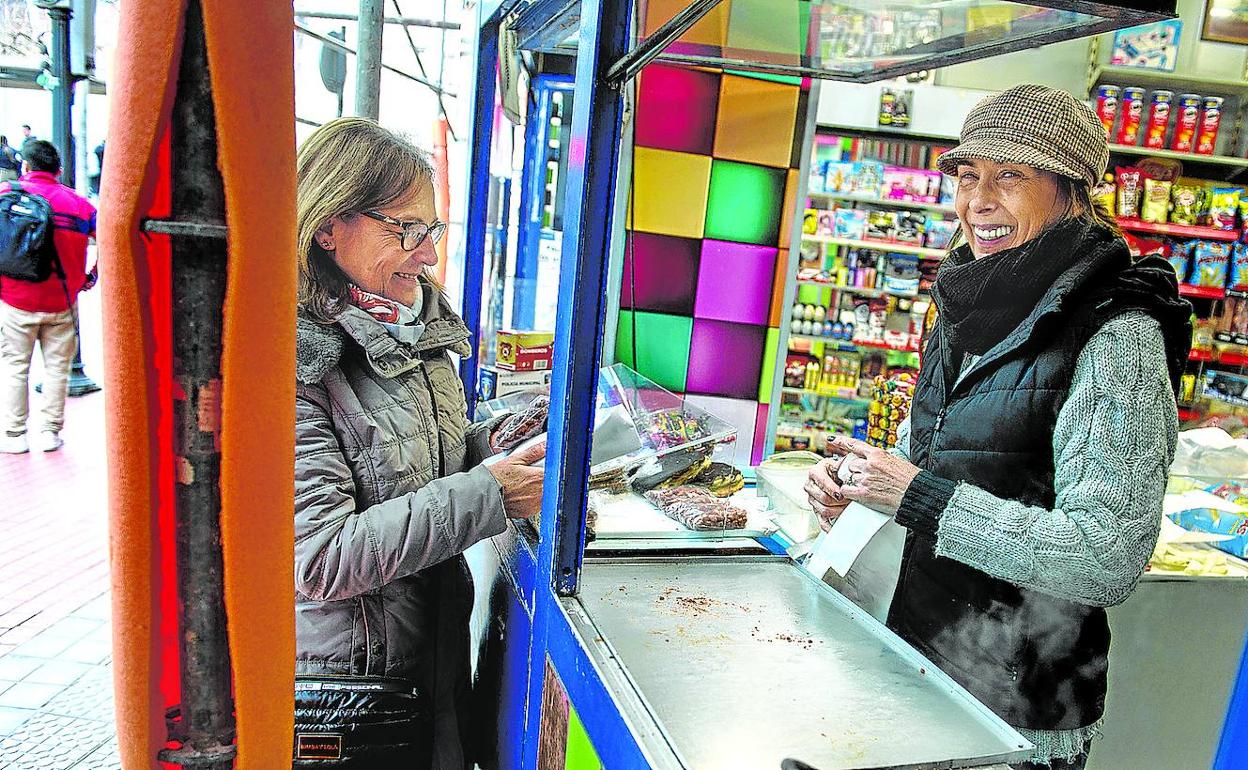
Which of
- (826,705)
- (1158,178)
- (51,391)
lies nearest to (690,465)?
(826,705)

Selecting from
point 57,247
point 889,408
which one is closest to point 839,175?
point 889,408

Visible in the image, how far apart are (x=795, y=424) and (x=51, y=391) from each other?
5132mm

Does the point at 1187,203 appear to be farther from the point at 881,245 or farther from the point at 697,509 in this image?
the point at 697,509

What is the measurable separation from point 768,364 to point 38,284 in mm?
4895

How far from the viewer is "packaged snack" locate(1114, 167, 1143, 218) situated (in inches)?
189

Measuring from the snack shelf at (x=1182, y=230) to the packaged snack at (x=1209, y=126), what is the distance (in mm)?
462

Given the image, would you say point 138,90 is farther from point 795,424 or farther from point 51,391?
point 51,391

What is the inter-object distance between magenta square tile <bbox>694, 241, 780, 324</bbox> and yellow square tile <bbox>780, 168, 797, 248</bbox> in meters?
0.08

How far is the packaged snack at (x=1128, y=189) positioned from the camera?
15.7 ft

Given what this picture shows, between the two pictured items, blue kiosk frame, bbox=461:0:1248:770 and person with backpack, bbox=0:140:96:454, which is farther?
person with backpack, bbox=0:140:96:454

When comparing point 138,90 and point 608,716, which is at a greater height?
point 138,90

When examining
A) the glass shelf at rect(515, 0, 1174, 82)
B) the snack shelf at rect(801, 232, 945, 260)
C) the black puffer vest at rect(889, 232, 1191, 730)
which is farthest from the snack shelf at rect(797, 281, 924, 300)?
the black puffer vest at rect(889, 232, 1191, 730)

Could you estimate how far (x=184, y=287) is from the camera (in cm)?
64

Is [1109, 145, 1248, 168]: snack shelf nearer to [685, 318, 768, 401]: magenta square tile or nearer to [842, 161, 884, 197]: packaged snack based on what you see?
[842, 161, 884, 197]: packaged snack
